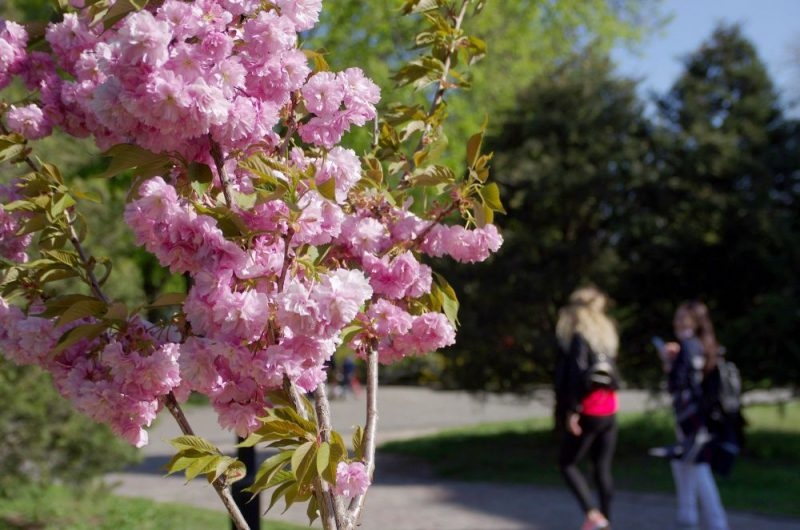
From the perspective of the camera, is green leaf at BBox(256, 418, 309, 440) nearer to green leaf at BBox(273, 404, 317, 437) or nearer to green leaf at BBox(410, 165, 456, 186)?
green leaf at BBox(273, 404, 317, 437)

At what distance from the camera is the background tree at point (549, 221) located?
39.5ft

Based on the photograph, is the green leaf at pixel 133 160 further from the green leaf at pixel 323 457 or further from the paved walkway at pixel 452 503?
the paved walkway at pixel 452 503

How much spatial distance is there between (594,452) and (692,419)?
A: 86 centimetres

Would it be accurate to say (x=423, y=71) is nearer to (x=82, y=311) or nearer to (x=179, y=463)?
(x=82, y=311)

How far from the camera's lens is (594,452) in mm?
7277

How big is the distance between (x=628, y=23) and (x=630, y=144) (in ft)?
42.1

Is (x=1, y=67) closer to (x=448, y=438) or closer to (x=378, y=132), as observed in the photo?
(x=378, y=132)

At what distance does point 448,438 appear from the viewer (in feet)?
51.0

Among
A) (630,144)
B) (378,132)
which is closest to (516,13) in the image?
(630,144)

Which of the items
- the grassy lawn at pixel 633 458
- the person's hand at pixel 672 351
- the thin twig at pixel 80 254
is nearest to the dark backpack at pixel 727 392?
the person's hand at pixel 672 351

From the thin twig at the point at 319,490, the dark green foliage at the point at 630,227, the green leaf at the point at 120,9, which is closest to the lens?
the green leaf at the point at 120,9

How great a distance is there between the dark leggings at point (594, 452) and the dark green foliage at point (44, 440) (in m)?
3.68

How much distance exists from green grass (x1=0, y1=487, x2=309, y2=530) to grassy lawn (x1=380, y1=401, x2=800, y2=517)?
12.8ft

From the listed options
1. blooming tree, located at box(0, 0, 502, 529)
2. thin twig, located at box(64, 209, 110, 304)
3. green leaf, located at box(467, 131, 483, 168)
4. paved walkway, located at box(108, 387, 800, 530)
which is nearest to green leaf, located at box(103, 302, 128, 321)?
blooming tree, located at box(0, 0, 502, 529)
